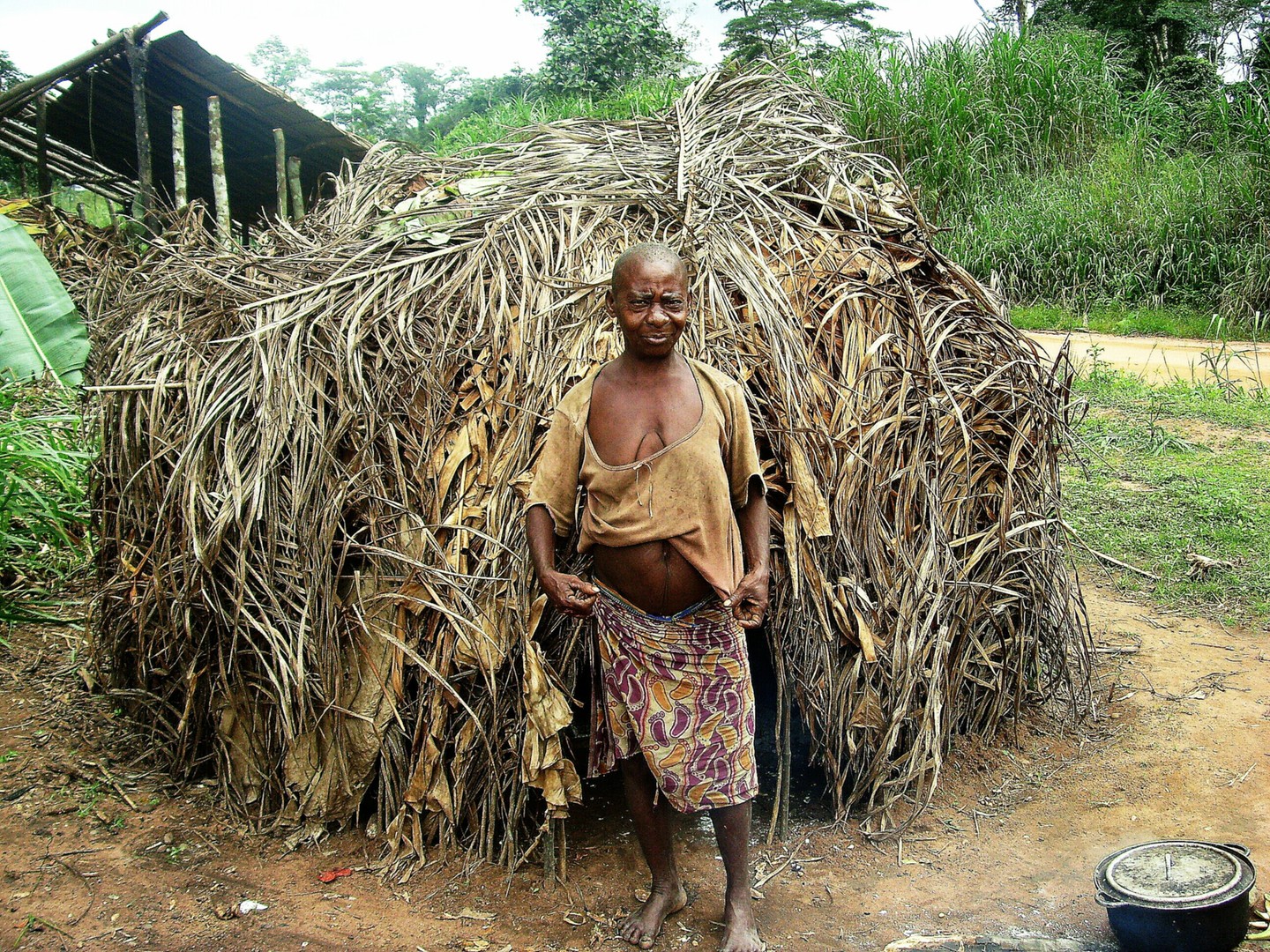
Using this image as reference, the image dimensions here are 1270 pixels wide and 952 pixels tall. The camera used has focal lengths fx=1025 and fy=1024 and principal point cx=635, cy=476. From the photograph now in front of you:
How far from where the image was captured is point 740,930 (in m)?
2.71

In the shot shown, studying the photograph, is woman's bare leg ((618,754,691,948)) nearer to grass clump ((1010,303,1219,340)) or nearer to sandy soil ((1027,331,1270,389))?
sandy soil ((1027,331,1270,389))

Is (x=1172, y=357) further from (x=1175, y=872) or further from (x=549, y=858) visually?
(x=549, y=858)

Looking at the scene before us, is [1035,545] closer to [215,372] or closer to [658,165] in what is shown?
[658,165]

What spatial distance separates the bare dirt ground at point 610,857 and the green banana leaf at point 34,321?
3.44m

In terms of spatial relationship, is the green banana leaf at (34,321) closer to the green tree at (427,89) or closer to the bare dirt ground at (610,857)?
the bare dirt ground at (610,857)

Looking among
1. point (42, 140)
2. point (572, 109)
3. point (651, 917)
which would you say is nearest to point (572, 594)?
point (651, 917)

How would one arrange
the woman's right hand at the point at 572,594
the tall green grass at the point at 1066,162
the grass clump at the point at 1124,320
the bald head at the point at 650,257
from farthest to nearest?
1. the tall green grass at the point at 1066,162
2. the grass clump at the point at 1124,320
3. the woman's right hand at the point at 572,594
4. the bald head at the point at 650,257

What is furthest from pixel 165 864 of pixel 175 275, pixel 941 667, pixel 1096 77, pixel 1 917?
pixel 1096 77

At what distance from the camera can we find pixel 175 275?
155 inches

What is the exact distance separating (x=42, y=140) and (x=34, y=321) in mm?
5605

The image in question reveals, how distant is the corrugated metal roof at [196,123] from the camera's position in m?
9.35

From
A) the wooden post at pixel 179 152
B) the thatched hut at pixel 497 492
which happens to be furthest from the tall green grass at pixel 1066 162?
the thatched hut at pixel 497 492

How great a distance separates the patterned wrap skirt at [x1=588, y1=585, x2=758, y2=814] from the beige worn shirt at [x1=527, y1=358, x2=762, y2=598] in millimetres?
165

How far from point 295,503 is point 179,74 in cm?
809
